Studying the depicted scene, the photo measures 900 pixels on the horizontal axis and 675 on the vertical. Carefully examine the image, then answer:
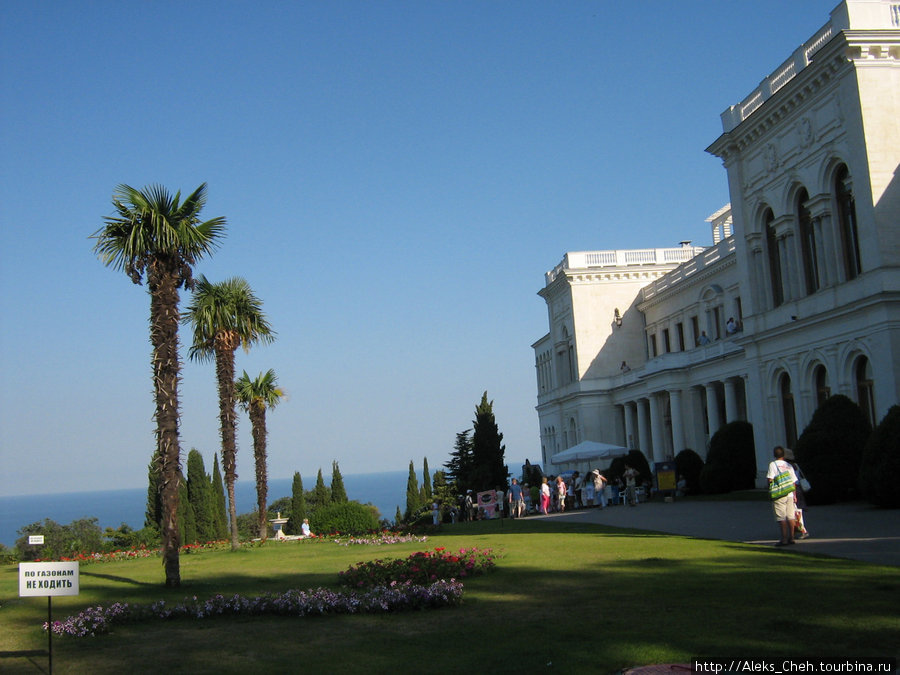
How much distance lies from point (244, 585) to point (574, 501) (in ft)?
89.4

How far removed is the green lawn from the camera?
320 inches

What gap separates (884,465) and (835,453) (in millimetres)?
3876

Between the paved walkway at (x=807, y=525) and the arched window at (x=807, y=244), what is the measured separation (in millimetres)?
8109

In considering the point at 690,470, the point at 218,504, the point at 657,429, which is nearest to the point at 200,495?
the point at 218,504

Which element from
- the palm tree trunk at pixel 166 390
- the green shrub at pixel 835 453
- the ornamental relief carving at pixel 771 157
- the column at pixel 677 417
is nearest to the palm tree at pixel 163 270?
the palm tree trunk at pixel 166 390

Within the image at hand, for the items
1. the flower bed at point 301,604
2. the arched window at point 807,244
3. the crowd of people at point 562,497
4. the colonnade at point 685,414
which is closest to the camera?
the flower bed at point 301,604

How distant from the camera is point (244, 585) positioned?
16016 mm

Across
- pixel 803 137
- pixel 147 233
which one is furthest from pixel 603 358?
pixel 147 233

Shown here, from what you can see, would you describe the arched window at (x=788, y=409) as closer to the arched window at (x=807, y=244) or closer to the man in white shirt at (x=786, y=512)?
the arched window at (x=807, y=244)

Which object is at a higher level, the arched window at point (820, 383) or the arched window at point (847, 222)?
the arched window at point (847, 222)

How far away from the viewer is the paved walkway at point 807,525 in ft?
46.3

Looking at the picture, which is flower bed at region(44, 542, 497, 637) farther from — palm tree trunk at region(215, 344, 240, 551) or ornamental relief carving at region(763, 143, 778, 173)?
ornamental relief carving at region(763, 143, 778, 173)

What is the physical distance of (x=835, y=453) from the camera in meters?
23.8

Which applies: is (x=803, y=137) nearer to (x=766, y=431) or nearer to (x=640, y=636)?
(x=766, y=431)
